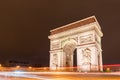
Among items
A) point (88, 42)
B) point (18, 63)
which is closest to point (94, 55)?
point (88, 42)

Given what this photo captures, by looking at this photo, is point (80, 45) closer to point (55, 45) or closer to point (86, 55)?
point (86, 55)

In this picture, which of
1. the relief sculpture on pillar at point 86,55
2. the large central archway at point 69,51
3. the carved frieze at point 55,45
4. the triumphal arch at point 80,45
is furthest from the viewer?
the carved frieze at point 55,45

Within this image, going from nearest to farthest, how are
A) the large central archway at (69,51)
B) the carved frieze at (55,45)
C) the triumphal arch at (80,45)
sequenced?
the triumphal arch at (80,45), the large central archway at (69,51), the carved frieze at (55,45)

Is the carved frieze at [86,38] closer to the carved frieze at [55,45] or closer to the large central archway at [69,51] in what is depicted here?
the large central archway at [69,51]

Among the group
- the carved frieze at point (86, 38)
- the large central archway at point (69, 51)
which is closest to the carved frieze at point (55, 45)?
the large central archway at point (69, 51)

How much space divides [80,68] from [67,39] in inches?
187

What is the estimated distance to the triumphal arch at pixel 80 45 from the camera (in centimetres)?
2275

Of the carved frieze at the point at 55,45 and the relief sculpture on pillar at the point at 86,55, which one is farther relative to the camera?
the carved frieze at the point at 55,45

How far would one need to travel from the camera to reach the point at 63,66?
89.5 feet

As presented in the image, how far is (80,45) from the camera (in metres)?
24.1

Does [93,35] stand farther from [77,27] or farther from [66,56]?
[66,56]

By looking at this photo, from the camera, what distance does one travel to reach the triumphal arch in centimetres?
2275

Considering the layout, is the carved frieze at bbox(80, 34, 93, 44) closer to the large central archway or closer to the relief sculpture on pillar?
the relief sculpture on pillar

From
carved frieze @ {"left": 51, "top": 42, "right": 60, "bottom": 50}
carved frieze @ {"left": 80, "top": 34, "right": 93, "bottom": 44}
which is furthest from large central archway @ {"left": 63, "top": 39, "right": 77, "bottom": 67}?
carved frieze @ {"left": 80, "top": 34, "right": 93, "bottom": 44}
